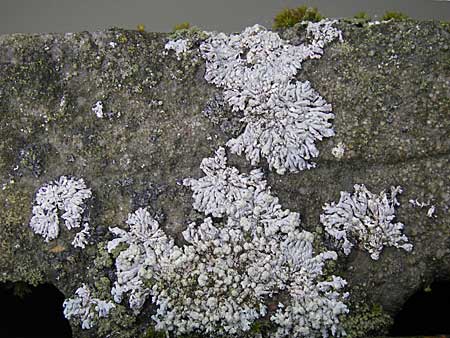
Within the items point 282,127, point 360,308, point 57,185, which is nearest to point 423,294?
point 360,308

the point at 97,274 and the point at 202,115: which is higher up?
the point at 202,115

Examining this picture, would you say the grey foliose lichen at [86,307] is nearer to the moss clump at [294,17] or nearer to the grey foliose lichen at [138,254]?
the grey foliose lichen at [138,254]

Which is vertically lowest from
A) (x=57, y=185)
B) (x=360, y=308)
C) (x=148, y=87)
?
(x=360, y=308)

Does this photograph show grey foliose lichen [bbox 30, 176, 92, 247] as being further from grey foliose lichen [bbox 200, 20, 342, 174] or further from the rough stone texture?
grey foliose lichen [bbox 200, 20, 342, 174]

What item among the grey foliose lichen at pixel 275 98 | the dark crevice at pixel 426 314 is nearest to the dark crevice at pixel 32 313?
the grey foliose lichen at pixel 275 98

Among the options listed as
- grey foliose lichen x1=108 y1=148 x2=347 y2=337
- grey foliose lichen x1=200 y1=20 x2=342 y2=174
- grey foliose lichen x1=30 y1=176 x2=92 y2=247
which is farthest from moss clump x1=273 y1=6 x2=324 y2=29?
grey foliose lichen x1=30 y1=176 x2=92 y2=247

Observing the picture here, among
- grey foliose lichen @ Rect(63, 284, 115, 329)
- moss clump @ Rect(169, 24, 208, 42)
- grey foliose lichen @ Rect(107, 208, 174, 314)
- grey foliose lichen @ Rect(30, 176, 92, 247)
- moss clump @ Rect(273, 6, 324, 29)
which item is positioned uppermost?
moss clump @ Rect(273, 6, 324, 29)

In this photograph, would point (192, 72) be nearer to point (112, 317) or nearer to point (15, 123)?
point (15, 123)
